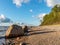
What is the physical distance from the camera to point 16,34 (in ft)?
68.0

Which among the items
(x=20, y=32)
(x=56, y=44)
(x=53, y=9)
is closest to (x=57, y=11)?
(x=53, y=9)

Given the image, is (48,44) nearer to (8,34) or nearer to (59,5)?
(8,34)

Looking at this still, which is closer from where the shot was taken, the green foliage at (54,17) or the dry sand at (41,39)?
the dry sand at (41,39)

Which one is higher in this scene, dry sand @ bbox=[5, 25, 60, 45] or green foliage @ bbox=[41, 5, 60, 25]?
green foliage @ bbox=[41, 5, 60, 25]

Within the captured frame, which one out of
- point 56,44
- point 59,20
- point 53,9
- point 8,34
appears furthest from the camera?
point 53,9

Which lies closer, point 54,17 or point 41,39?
point 41,39

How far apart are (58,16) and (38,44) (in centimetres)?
5598

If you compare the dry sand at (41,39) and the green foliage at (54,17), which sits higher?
the green foliage at (54,17)

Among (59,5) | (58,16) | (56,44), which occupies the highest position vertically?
(59,5)

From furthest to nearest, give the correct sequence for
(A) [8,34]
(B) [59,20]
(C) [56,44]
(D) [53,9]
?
1. (D) [53,9]
2. (B) [59,20]
3. (A) [8,34]
4. (C) [56,44]

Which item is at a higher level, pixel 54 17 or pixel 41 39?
pixel 54 17

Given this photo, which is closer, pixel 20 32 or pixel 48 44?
pixel 48 44

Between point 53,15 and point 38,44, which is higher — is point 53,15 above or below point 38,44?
above

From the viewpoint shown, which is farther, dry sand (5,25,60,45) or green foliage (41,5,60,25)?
green foliage (41,5,60,25)
